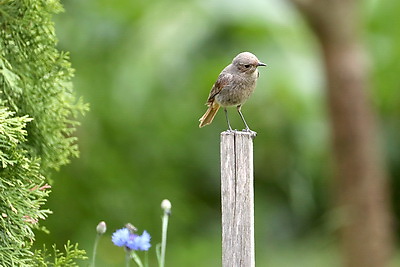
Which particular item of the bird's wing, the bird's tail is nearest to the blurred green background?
the bird's tail

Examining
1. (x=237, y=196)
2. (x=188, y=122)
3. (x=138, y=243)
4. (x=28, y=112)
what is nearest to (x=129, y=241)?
(x=138, y=243)

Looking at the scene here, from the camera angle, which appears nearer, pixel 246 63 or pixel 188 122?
pixel 246 63

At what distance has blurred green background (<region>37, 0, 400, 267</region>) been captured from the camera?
6.25 m

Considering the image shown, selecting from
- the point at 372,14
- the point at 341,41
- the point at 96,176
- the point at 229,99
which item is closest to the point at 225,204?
the point at 229,99

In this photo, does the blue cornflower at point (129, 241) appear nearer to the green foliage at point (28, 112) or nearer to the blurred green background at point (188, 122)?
the green foliage at point (28, 112)

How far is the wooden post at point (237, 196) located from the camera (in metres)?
2.52

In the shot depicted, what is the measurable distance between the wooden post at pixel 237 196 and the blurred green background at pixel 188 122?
356 cm

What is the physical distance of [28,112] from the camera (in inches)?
108

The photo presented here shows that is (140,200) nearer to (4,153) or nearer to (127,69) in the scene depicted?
(127,69)

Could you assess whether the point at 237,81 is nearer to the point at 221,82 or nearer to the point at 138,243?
the point at 221,82

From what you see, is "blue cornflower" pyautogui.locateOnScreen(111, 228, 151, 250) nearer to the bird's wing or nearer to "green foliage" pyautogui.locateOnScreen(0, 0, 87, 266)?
"green foliage" pyautogui.locateOnScreen(0, 0, 87, 266)

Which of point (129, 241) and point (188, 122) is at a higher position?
point (188, 122)

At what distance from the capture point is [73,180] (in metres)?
6.32

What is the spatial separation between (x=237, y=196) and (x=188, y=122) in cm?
395
